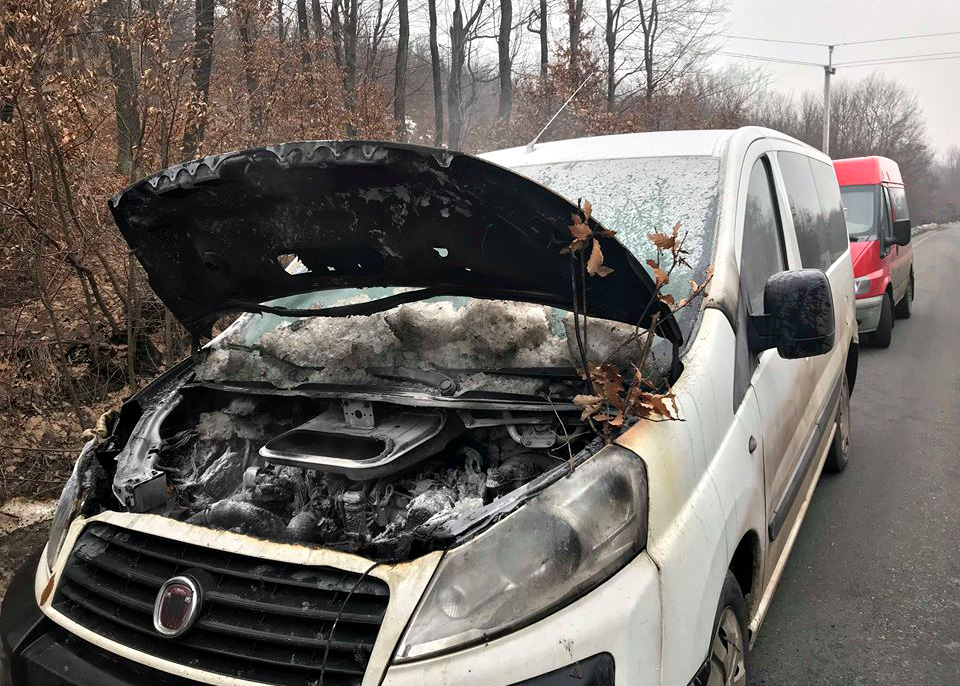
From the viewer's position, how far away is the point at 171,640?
5.34ft

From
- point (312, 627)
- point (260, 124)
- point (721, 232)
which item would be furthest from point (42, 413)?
point (260, 124)

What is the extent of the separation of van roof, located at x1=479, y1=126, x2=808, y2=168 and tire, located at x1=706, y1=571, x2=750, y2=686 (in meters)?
1.66

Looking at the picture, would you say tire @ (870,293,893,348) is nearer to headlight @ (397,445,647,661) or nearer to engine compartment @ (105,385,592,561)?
engine compartment @ (105,385,592,561)

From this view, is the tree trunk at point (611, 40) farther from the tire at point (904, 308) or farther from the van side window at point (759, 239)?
the van side window at point (759, 239)

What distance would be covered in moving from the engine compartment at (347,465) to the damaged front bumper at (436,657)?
0.12 metres

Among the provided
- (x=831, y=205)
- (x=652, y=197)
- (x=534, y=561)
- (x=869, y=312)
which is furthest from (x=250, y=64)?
(x=534, y=561)

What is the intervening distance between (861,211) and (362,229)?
342 inches

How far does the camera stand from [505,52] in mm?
23156

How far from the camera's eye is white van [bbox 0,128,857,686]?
152cm

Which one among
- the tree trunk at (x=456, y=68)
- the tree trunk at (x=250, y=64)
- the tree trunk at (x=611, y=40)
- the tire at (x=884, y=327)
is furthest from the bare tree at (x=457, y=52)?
the tire at (x=884, y=327)

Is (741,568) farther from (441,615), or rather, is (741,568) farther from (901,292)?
(901,292)

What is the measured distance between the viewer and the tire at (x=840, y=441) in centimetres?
443

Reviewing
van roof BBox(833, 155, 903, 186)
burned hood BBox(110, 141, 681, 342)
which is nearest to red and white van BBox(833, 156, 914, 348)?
van roof BBox(833, 155, 903, 186)

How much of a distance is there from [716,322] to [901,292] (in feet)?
30.9
